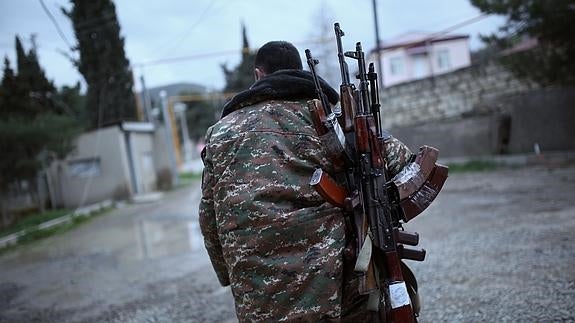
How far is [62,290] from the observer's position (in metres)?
5.91

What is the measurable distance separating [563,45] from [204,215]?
10.0 meters

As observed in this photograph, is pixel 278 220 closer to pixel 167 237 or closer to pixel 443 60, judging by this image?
pixel 167 237

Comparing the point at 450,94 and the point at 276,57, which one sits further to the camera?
the point at 450,94

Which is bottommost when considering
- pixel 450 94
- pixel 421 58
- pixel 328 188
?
pixel 328 188

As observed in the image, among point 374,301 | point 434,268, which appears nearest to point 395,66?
point 434,268

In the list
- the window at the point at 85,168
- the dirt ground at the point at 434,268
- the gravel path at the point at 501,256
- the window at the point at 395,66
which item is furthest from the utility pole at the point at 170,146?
the window at the point at 395,66

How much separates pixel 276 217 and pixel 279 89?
19.0 inches

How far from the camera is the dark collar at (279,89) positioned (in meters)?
1.85

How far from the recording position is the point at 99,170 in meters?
18.2

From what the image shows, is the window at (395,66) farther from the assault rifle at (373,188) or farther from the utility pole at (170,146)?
the assault rifle at (373,188)

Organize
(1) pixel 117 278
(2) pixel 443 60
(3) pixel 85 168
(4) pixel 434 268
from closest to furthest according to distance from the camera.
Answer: (4) pixel 434 268
(1) pixel 117 278
(3) pixel 85 168
(2) pixel 443 60

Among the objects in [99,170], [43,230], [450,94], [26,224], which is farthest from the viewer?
[99,170]

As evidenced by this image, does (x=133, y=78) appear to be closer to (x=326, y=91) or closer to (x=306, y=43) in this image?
(x=306, y=43)

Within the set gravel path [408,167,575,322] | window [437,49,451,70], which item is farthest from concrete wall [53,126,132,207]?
window [437,49,451,70]
